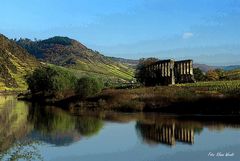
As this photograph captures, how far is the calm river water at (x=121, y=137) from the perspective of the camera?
150ft

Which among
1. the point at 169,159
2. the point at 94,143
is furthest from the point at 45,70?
the point at 169,159

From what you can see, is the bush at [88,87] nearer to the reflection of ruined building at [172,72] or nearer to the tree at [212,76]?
the reflection of ruined building at [172,72]

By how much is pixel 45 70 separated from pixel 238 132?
111 meters

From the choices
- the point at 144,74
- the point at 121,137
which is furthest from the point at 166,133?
the point at 144,74

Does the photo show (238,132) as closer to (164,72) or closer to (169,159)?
(169,159)

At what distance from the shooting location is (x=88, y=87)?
11331 cm

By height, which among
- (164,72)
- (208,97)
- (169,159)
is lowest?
(169,159)

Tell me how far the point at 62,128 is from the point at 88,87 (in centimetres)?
4238

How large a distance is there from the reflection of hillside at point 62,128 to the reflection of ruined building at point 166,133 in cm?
735

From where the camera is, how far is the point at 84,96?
11425cm

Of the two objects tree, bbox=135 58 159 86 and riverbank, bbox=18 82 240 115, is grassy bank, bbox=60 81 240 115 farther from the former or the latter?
tree, bbox=135 58 159 86

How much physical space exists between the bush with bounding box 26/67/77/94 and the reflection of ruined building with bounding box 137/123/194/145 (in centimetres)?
6937

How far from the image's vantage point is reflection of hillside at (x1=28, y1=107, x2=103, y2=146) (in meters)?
59.6

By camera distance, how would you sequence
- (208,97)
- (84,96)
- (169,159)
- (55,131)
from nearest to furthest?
(169,159)
(55,131)
(208,97)
(84,96)
